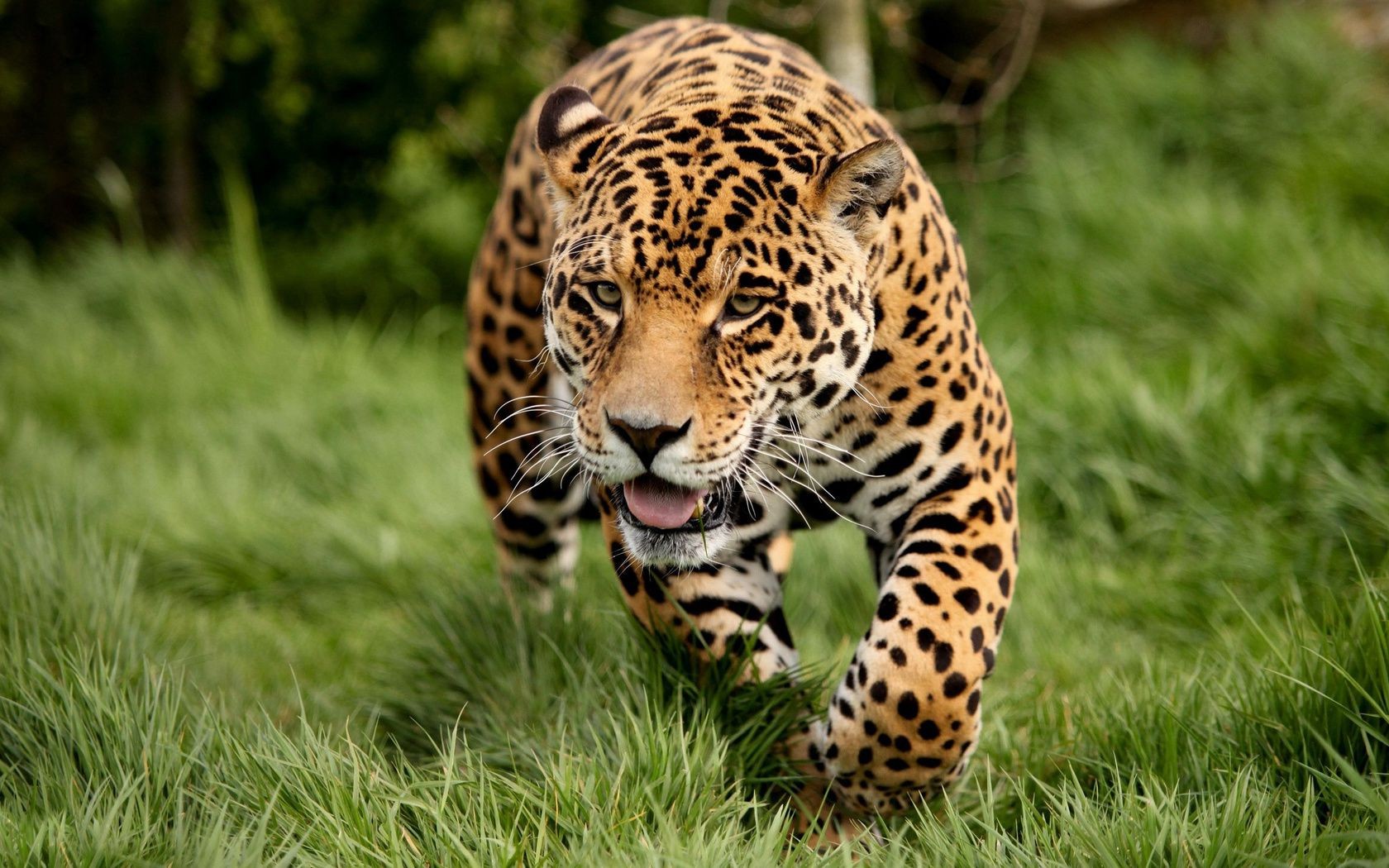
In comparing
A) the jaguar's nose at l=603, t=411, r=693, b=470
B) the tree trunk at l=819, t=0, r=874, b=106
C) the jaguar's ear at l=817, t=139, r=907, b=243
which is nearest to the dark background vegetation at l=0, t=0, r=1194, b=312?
the tree trunk at l=819, t=0, r=874, b=106

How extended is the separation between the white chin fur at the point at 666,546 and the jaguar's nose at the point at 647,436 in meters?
0.24

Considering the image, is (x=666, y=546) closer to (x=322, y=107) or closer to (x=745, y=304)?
(x=745, y=304)

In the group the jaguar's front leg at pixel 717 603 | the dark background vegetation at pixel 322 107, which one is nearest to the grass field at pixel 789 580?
the jaguar's front leg at pixel 717 603

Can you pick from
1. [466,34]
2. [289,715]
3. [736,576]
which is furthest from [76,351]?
[736,576]

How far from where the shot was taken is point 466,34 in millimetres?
8984

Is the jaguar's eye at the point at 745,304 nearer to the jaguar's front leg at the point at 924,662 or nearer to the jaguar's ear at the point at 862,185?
the jaguar's ear at the point at 862,185

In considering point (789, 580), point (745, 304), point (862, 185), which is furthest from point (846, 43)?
point (745, 304)

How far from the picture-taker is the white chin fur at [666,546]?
316cm

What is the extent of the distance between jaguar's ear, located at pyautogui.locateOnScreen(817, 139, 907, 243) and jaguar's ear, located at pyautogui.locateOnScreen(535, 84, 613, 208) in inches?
25.6

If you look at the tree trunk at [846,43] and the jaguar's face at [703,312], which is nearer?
the jaguar's face at [703,312]

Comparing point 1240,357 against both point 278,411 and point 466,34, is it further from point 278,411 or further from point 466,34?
point 466,34

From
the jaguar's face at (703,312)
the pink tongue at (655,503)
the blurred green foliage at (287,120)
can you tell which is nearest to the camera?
the jaguar's face at (703,312)

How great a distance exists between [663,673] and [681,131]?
139 cm

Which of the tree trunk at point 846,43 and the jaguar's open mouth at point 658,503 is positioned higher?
the tree trunk at point 846,43
